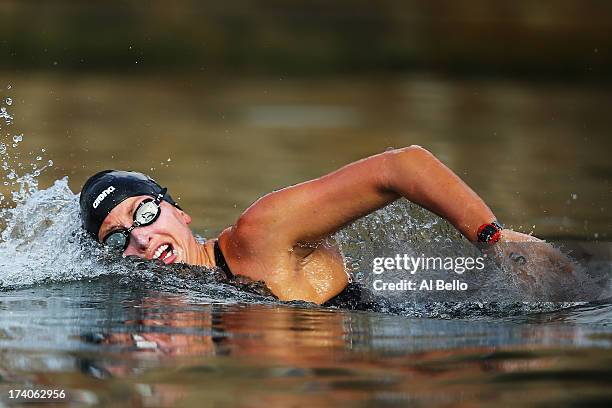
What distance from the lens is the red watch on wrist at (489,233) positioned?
17.2 feet

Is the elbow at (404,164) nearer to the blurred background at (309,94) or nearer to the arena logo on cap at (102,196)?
the arena logo on cap at (102,196)

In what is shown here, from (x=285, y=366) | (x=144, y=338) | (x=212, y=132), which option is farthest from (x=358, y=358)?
(x=212, y=132)

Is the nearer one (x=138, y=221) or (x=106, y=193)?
(x=138, y=221)

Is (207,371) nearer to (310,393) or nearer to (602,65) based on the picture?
(310,393)

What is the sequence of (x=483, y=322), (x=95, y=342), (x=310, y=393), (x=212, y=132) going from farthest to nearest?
(x=212, y=132) < (x=483, y=322) < (x=95, y=342) < (x=310, y=393)

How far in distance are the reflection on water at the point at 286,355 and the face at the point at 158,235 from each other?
28 centimetres

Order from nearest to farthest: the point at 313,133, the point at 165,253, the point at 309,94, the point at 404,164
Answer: the point at 404,164, the point at 165,253, the point at 313,133, the point at 309,94

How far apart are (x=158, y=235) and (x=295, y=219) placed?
0.76 metres

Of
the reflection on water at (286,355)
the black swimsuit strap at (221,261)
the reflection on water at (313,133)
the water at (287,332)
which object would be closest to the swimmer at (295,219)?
the black swimsuit strap at (221,261)

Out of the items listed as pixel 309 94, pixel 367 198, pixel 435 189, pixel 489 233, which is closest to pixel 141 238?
pixel 367 198

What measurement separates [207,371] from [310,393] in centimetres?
48

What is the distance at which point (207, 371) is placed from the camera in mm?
4402

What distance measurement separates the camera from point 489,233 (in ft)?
17.2

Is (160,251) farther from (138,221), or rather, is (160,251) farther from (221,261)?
(221,261)
